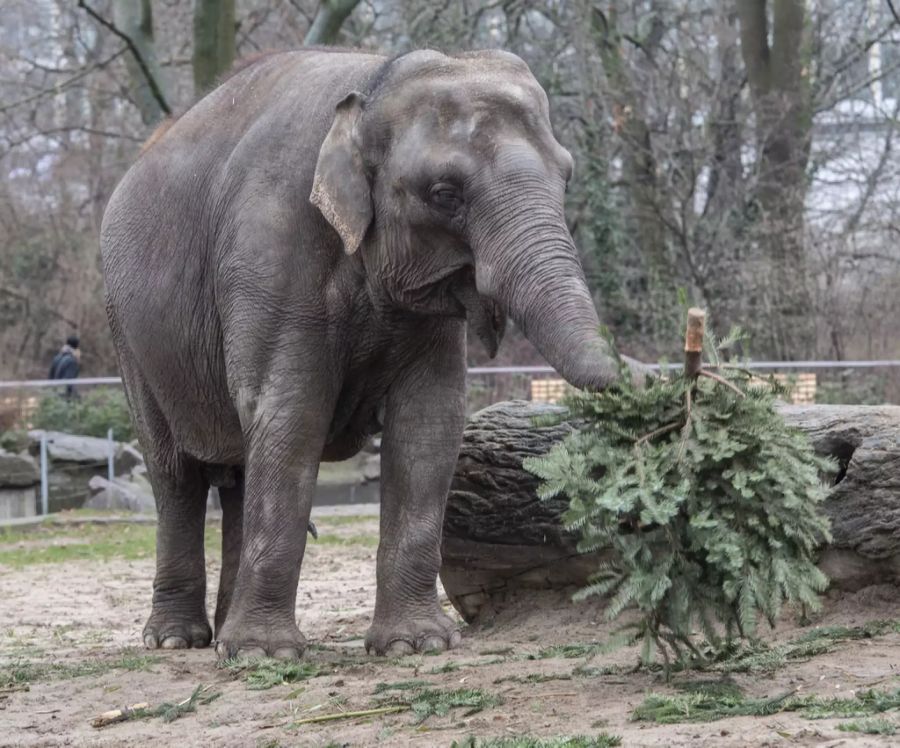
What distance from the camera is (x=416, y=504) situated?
795 cm

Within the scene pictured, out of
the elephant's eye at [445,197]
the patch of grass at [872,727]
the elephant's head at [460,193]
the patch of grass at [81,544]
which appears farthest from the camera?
the patch of grass at [81,544]

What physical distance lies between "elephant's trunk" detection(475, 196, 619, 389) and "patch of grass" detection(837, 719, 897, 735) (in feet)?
5.57

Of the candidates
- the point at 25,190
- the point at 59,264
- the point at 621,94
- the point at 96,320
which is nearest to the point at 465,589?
the point at 621,94

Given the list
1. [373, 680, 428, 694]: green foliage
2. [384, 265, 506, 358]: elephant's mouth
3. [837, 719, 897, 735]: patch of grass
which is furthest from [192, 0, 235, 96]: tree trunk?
[837, 719, 897, 735]: patch of grass

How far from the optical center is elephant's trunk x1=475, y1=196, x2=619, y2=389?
6340mm

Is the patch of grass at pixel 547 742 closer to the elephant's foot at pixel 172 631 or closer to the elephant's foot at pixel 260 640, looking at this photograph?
the elephant's foot at pixel 260 640

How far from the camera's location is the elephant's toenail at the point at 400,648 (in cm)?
783

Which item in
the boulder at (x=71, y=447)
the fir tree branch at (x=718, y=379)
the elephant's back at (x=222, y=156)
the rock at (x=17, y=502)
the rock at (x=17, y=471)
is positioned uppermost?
the elephant's back at (x=222, y=156)

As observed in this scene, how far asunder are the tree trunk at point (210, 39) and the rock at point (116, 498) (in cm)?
460

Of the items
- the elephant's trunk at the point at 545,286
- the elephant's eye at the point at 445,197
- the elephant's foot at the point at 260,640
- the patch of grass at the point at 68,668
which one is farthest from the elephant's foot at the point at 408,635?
the elephant's eye at the point at 445,197

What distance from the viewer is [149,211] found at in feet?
28.7

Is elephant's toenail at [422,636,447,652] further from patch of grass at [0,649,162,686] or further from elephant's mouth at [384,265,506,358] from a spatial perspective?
elephant's mouth at [384,265,506,358]

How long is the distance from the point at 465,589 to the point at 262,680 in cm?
213

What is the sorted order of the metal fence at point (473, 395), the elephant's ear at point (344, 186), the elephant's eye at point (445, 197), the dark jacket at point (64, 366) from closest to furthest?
the elephant's eye at point (445, 197) → the elephant's ear at point (344, 186) → the metal fence at point (473, 395) → the dark jacket at point (64, 366)
